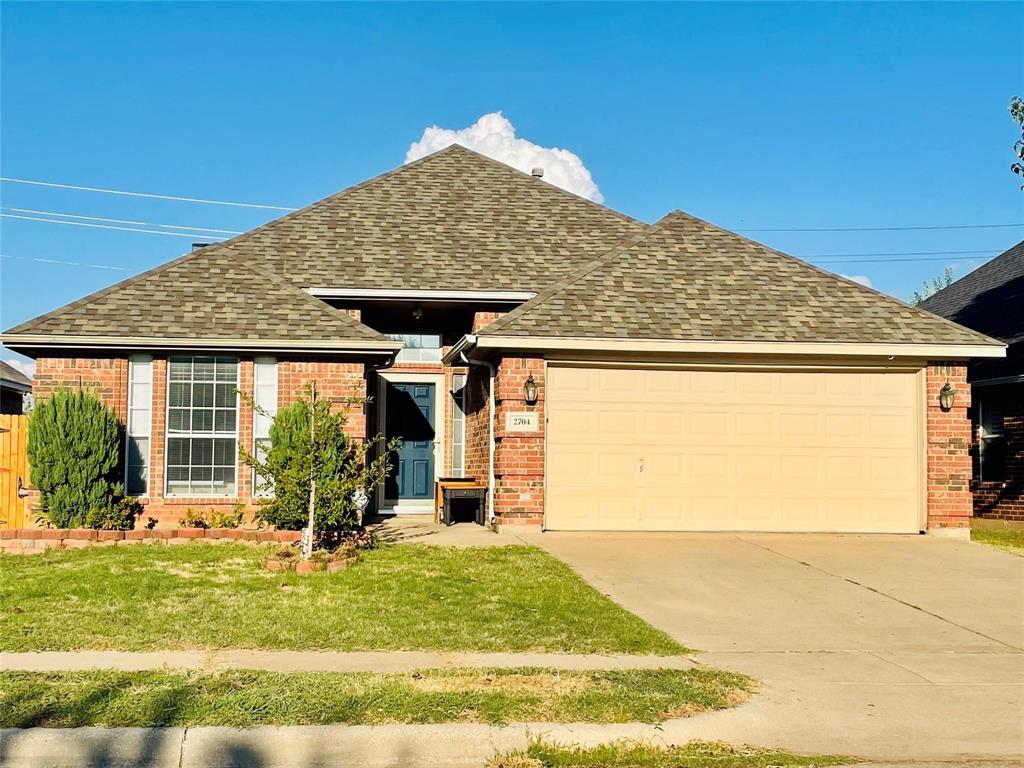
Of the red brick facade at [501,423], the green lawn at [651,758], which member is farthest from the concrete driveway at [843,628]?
the red brick facade at [501,423]

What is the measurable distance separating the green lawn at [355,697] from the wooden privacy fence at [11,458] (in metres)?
7.78

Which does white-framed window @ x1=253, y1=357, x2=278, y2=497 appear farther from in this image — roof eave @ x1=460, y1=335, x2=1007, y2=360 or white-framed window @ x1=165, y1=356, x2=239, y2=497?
roof eave @ x1=460, y1=335, x2=1007, y2=360

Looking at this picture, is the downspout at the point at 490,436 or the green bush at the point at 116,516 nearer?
the green bush at the point at 116,516

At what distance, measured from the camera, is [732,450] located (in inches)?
575

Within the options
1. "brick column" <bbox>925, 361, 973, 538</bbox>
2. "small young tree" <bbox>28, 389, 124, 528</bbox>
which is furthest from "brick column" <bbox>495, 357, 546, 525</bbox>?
"brick column" <bbox>925, 361, 973, 538</bbox>

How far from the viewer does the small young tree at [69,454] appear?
12906 millimetres

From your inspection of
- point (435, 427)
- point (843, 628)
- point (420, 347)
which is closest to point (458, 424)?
point (435, 427)

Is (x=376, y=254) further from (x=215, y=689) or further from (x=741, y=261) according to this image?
(x=215, y=689)

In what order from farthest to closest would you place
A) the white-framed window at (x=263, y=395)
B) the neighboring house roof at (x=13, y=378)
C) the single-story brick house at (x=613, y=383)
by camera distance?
the neighboring house roof at (x=13, y=378), the white-framed window at (x=263, y=395), the single-story brick house at (x=613, y=383)

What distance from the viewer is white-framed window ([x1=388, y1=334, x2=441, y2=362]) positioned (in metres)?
17.2

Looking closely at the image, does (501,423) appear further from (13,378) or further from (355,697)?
(13,378)

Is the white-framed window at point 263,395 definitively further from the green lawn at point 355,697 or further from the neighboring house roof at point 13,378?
the neighboring house roof at point 13,378

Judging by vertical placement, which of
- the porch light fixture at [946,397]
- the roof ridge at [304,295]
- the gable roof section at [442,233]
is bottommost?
the porch light fixture at [946,397]

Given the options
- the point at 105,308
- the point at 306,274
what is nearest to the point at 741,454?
the point at 306,274
